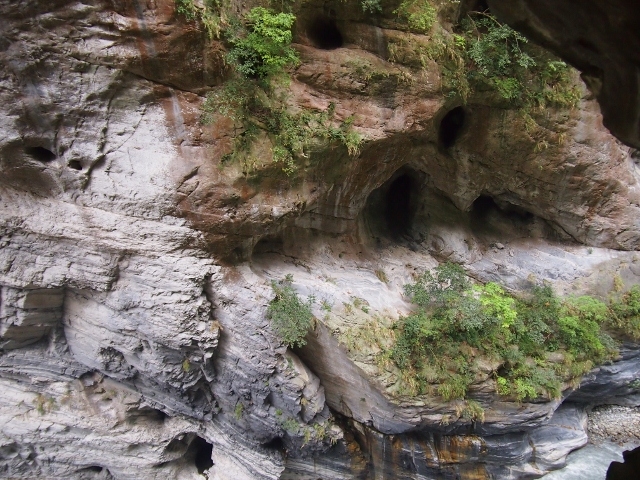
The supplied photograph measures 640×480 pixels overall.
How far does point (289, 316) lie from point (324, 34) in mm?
5654

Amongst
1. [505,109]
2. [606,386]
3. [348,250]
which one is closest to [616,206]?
[505,109]

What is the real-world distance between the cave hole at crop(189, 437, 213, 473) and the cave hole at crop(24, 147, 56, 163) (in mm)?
7599

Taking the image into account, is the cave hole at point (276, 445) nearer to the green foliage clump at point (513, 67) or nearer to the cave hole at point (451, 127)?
the cave hole at point (451, 127)

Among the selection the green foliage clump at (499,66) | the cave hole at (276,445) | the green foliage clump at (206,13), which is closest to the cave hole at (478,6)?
the green foliage clump at (499,66)

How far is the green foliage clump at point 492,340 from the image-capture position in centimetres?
779

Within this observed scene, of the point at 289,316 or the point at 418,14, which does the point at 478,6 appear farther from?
the point at 289,316

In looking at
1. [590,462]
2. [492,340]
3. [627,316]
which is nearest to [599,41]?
[492,340]

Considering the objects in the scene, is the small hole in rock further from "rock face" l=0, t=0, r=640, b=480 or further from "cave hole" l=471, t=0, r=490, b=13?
"cave hole" l=471, t=0, r=490, b=13

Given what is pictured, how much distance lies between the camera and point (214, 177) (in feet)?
22.3

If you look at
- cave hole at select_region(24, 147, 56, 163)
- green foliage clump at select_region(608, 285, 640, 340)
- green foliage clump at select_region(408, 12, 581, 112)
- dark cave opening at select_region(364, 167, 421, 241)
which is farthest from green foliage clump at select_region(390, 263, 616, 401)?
cave hole at select_region(24, 147, 56, 163)

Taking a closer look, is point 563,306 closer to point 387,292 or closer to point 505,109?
point 387,292

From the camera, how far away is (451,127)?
384 inches

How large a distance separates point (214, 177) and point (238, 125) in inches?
38.9

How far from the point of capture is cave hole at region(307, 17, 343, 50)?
25.2 feet
